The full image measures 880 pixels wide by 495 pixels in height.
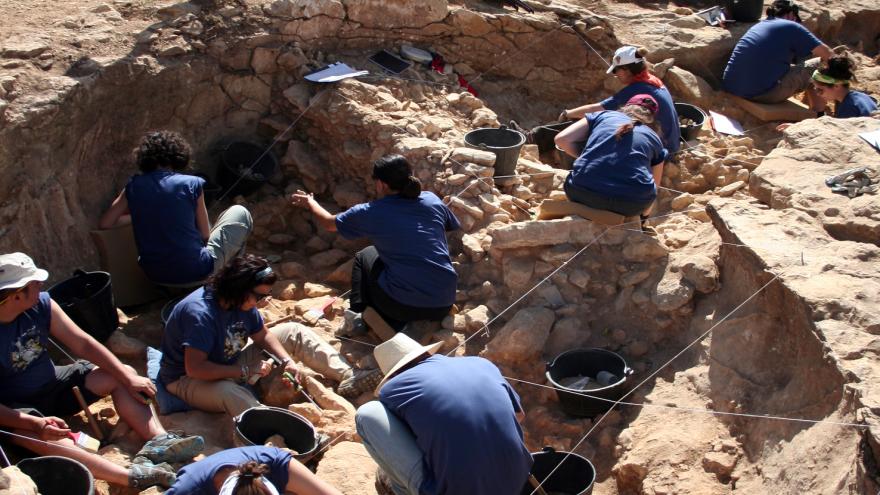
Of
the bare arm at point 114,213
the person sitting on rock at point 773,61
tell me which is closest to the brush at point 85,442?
the bare arm at point 114,213

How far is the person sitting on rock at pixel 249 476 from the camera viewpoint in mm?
3621

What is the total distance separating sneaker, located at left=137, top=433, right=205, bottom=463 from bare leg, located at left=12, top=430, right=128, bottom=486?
0.56 ft

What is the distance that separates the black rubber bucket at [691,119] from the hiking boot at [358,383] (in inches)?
160

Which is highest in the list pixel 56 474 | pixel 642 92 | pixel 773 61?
pixel 642 92

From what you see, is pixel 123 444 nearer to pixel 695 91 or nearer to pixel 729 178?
pixel 729 178

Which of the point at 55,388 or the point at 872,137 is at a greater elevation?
the point at 872,137

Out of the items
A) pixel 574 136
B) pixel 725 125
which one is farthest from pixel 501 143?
pixel 725 125

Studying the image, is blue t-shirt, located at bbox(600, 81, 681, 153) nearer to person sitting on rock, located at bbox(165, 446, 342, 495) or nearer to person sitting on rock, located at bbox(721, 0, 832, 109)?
person sitting on rock, located at bbox(721, 0, 832, 109)

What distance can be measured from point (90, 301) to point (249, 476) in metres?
2.44

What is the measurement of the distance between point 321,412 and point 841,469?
Answer: 9.11ft

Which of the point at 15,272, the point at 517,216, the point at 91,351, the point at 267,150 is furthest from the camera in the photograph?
the point at 267,150

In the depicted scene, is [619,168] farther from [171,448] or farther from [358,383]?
[171,448]

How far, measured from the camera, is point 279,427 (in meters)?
4.86

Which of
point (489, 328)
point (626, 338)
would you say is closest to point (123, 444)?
point (489, 328)
